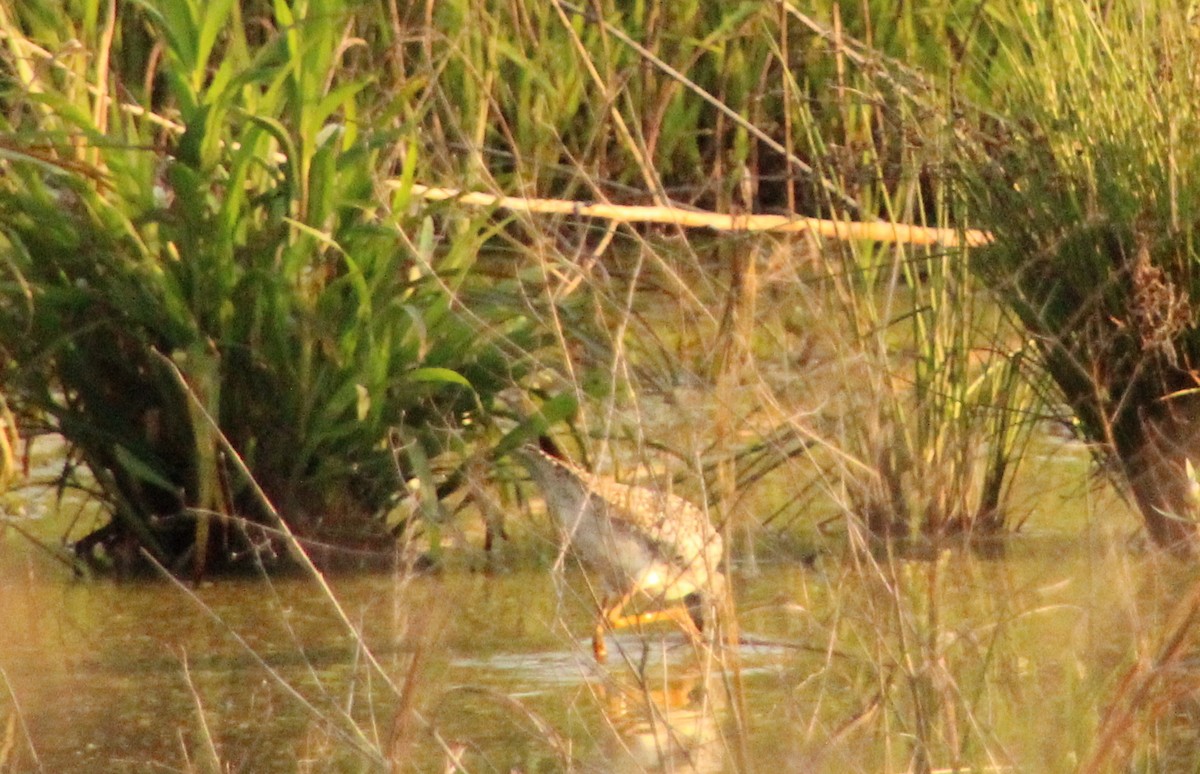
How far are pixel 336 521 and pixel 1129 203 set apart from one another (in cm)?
169

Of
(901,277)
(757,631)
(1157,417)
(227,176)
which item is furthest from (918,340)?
(901,277)

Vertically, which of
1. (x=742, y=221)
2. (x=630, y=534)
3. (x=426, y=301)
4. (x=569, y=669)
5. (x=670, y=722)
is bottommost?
(x=569, y=669)

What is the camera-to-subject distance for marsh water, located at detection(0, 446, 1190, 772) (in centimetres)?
286

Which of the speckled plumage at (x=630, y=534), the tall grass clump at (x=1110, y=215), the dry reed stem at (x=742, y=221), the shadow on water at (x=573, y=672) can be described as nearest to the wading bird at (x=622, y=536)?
the speckled plumage at (x=630, y=534)

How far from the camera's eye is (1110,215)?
4.34m

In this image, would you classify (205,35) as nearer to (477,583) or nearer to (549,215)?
(477,583)

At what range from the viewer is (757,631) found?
4.22m

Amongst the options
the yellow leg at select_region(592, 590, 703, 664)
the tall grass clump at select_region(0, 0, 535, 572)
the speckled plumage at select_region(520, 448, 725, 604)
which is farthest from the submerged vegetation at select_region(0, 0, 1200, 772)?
the yellow leg at select_region(592, 590, 703, 664)

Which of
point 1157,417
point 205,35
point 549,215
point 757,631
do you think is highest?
point 205,35

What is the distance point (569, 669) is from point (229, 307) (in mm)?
1154

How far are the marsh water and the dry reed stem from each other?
655 mm

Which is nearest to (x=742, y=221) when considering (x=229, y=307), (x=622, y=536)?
(x=622, y=536)

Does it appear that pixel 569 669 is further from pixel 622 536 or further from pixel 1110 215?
pixel 1110 215

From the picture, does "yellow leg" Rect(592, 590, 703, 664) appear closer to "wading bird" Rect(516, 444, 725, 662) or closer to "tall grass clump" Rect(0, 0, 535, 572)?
"wading bird" Rect(516, 444, 725, 662)
